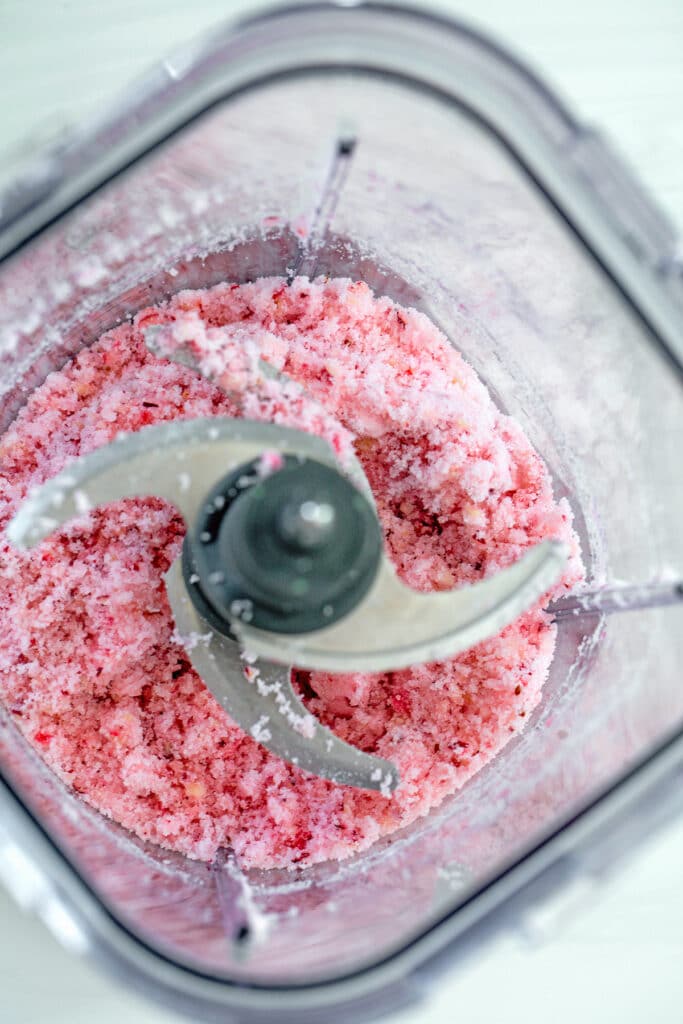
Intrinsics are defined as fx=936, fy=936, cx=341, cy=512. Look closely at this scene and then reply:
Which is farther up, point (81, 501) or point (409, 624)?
point (81, 501)

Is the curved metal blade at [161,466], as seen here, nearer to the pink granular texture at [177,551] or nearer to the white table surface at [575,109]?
the pink granular texture at [177,551]

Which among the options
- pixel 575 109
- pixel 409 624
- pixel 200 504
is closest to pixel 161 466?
pixel 200 504

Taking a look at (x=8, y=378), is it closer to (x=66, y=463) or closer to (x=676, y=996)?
(x=66, y=463)

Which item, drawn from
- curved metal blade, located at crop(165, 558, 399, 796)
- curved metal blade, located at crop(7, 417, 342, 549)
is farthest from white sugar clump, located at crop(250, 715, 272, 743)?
curved metal blade, located at crop(7, 417, 342, 549)

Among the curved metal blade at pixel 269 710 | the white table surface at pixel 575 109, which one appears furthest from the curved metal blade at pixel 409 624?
the white table surface at pixel 575 109

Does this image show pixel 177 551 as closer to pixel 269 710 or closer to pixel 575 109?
pixel 269 710

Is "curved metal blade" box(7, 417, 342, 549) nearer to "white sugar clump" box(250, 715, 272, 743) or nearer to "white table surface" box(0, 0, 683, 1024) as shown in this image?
"white sugar clump" box(250, 715, 272, 743)
